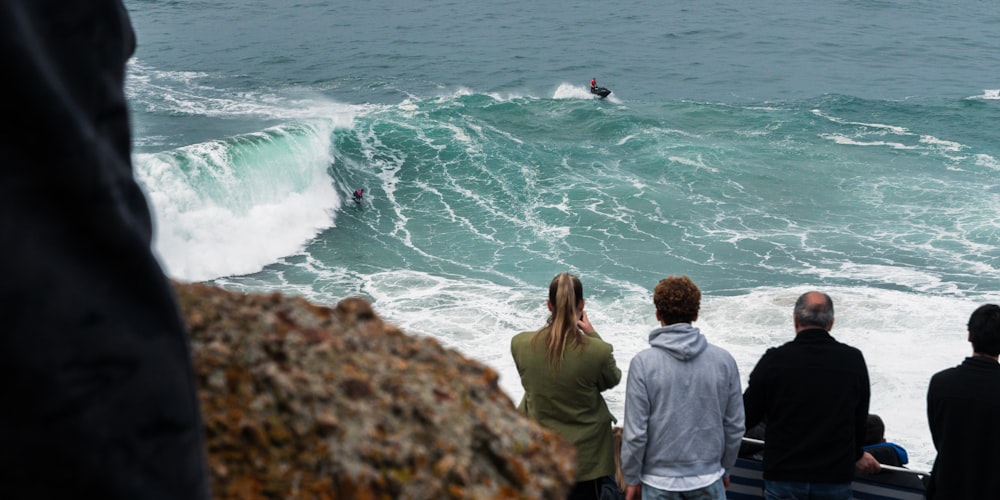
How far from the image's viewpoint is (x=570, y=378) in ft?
15.5

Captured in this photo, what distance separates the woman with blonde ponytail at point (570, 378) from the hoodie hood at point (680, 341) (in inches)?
10.7

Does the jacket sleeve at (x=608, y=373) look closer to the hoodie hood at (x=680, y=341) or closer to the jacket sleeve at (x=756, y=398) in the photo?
the hoodie hood at (x=680, y=341)

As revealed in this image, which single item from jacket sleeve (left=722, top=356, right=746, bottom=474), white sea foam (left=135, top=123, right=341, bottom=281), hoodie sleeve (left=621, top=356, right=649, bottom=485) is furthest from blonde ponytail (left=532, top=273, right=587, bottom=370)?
white sea foam (left=135, top=123, right=341, bottom=281)

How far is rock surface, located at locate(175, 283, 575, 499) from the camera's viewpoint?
47.2 inches

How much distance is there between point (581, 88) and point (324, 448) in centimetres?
3744

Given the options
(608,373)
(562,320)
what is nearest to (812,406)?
(608,373)

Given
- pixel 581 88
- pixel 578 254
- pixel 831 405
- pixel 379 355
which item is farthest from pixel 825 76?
pixel 379 355

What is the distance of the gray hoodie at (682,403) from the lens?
458cm

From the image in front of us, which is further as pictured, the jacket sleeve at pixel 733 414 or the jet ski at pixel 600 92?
the jet ski at pixel 600 92

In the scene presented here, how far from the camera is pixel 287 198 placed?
24.7 metres

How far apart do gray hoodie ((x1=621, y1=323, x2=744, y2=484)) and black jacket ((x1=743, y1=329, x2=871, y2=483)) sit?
27 centimetres

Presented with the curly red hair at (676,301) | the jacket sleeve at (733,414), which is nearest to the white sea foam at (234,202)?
the curly red hair at (676,301)

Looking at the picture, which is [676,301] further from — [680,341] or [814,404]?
[814,404]

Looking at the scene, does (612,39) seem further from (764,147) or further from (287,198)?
(287,198)
